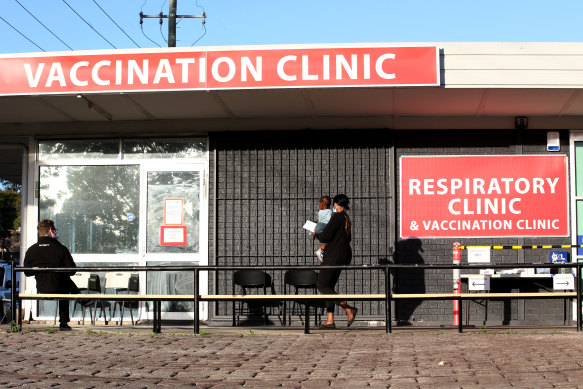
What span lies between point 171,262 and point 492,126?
531cm

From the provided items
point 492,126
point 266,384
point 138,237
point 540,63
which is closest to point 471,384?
point 266,384

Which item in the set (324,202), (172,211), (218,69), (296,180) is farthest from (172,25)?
(324,202)

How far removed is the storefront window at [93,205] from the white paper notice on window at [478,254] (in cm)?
512

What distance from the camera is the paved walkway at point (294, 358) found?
→ 259 inches

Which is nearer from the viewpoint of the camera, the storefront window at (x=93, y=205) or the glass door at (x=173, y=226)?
the glass door at (x=173, y=226)

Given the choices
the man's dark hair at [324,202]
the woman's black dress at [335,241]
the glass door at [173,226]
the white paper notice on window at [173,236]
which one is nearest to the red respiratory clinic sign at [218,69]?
the man's dark hair at [324,202]

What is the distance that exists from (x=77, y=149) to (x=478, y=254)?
21.0ft

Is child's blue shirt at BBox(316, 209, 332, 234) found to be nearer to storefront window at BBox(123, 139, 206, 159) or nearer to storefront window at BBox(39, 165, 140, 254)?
storefront window at BBox(123, 139, 206, 159)

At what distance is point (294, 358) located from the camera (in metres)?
7.74

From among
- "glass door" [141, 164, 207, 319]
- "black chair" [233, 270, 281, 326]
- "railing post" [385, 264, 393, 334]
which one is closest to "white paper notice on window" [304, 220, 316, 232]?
"black chair" [233, 270, 281, 326]

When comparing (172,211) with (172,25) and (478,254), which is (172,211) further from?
(172,25)

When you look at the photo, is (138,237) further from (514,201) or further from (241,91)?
(514,201)

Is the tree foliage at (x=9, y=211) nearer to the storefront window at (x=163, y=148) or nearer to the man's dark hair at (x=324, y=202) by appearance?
the storefront window at (x=163, y=148)

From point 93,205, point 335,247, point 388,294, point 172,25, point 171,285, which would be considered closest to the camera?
point 388,294
